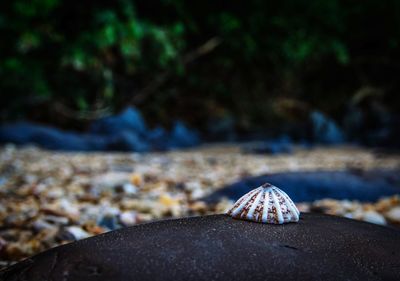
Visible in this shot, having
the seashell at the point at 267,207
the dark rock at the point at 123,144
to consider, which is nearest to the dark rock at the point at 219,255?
the seashell at the point at 267,207

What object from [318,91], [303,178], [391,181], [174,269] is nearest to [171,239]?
[174,269]

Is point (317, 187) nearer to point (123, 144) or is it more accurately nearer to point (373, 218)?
point (373, 218)

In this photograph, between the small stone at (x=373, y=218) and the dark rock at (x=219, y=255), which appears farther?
the small stone at (x=373, y=218)

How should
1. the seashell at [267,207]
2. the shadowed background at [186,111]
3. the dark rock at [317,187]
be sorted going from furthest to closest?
the dark rock at [317,187] < the shadowed background at [186,111] < the seashell at [267,207]

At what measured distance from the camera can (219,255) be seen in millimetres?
953

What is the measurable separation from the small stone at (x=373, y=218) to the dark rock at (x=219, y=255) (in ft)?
2.31

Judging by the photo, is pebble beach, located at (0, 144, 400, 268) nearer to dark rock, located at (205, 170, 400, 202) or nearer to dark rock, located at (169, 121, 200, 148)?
dark rock, located at (205, 170, 400, 202)

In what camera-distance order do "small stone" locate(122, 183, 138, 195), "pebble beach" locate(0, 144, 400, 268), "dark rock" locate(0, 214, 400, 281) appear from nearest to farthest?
"dark rock" locate(0, 214, 400, 281) → "pebble beach" locate(0, 144, 400, 268) → "small stone" locate(122, 183, 138, 195)

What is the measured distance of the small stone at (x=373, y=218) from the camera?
6.14 ft

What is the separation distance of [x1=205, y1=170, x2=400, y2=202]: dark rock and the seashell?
1.14 metres

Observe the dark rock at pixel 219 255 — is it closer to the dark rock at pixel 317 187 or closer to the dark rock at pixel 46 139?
the dark rock at pixel 317 187

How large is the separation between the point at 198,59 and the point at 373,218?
868 cm

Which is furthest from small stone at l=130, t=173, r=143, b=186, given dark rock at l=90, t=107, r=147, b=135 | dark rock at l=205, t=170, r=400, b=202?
dark rock at l=90, t=107, r=147, b=135

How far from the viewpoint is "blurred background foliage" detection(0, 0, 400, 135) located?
670 centimetres
